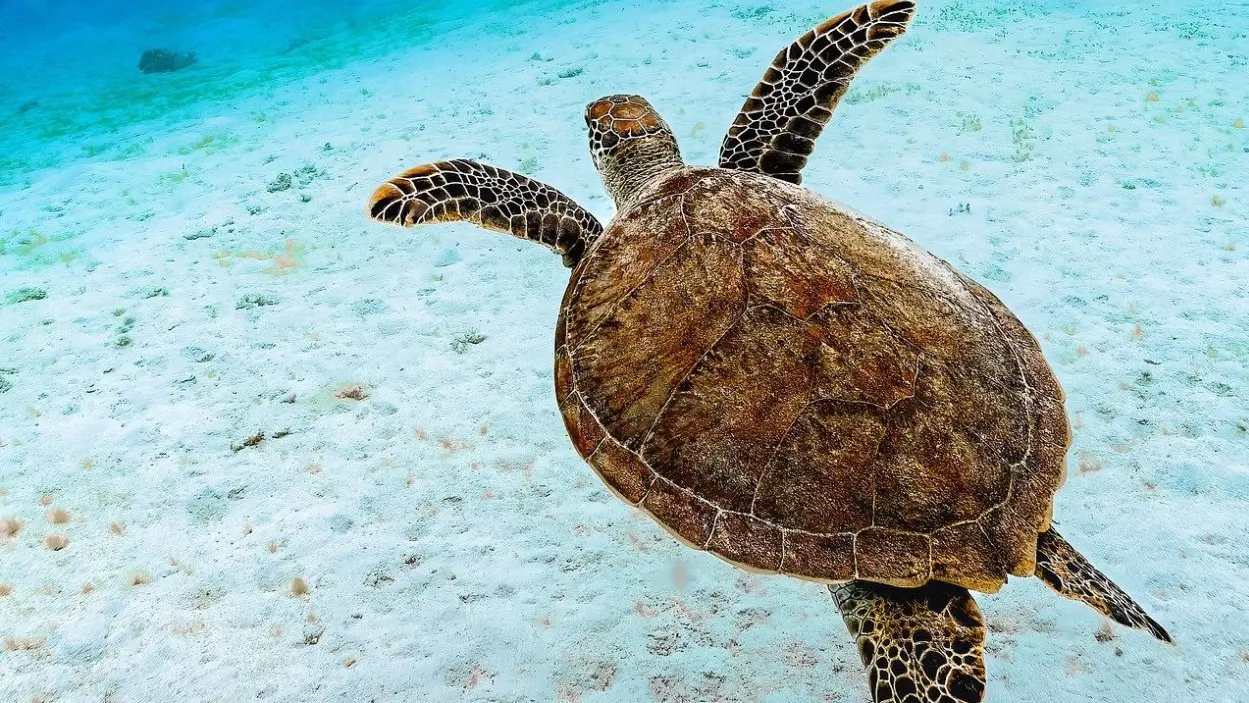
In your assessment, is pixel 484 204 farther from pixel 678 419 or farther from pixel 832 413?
pixel 832 413

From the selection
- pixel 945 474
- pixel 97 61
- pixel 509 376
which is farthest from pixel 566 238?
pixel 97 61

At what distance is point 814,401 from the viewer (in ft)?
6.57

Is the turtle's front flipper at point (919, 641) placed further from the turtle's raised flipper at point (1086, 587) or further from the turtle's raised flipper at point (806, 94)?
the turtle's raised flipper at point (806, 94)

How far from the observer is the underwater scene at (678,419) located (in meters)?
2.00

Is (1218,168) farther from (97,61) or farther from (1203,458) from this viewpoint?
(97,61)

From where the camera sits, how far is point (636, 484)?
7.17ft

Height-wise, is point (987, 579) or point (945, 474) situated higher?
point (945, 474)

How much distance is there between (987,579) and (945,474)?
0.99 ft

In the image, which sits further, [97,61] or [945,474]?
[97,61]

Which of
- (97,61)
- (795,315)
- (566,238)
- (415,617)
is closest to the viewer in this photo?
(795,315)

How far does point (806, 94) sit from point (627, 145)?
111 cm

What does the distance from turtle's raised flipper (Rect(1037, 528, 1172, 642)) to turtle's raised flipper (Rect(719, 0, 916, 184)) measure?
255 centimetres

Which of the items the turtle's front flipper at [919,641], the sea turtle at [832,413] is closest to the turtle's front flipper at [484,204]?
the sea turtle at [832,413]

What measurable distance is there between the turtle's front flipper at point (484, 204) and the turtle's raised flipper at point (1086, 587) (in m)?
2.50
